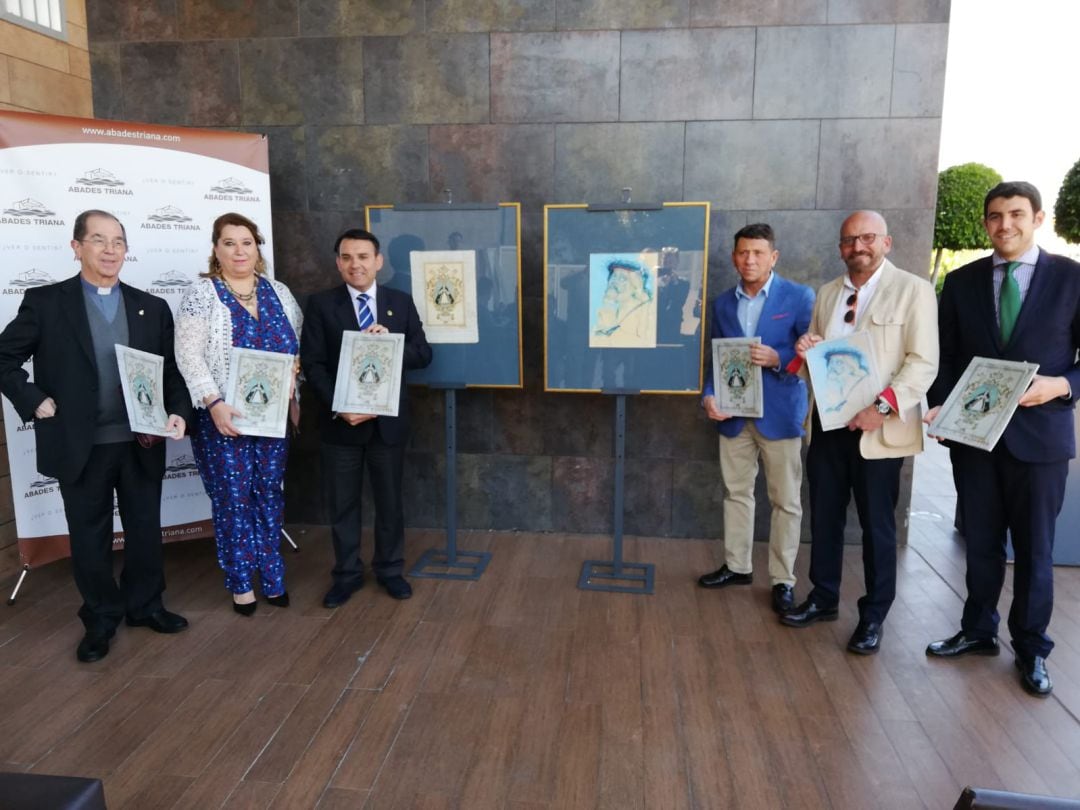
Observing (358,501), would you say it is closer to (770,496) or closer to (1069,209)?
(770,496)

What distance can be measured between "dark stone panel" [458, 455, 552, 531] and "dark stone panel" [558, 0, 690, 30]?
270 cm

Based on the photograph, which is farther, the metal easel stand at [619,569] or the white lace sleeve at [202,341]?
the metal easel stand at [619,569]

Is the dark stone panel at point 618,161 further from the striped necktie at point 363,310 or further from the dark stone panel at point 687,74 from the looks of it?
the striped necktie at point 363,310

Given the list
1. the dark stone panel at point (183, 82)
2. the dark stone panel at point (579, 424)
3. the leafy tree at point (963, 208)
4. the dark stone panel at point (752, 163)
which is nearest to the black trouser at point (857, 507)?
the dark stone panel at point (579, 424)

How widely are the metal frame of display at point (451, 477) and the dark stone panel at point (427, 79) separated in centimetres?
54

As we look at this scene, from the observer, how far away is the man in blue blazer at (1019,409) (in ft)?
9.00

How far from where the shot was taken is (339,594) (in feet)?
12.1

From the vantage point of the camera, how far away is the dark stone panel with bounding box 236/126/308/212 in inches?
181

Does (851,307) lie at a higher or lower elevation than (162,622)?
higher

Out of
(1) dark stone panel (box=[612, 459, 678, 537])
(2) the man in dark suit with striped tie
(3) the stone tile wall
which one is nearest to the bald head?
(3) the stone tile wall

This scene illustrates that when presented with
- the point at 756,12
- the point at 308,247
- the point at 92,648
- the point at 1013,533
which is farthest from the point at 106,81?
the point at 1013,533

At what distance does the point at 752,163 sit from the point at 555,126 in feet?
4.00

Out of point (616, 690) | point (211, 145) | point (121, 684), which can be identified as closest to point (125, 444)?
point (121, 684)

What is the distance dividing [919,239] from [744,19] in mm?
1658
